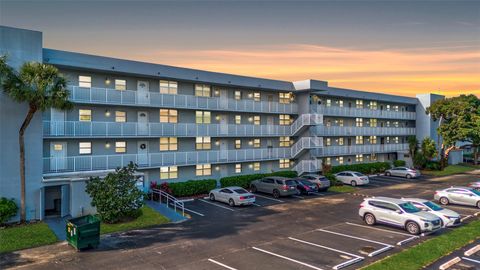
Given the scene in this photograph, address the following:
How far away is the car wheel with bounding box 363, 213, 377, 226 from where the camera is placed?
21.1 meters

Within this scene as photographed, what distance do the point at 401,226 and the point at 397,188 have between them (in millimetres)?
18171

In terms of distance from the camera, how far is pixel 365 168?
4662 cm

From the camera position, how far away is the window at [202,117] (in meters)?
33.8

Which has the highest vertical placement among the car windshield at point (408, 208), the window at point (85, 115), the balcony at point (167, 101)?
the balcony at point (167, 101)

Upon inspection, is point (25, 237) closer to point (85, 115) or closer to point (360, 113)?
point (85, 115)

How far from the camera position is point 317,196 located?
31.5 metres

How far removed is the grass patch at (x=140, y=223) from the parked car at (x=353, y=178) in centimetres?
2306

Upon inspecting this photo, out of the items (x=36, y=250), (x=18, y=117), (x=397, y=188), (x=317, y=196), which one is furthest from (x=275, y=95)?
(x=36, y=250)

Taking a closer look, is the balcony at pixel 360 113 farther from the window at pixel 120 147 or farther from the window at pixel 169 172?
the window at pixel 120 147

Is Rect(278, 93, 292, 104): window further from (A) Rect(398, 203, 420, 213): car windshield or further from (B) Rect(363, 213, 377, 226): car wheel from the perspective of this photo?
(A) Rect(398, 203, 420, 213): car windshield

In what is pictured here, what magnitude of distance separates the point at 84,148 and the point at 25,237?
9816mm

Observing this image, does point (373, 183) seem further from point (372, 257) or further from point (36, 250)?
point (36, 250)

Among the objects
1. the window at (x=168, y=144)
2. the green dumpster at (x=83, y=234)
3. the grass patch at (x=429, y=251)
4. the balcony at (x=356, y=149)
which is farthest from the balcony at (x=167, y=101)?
the grass patch at (x=429, y=251)

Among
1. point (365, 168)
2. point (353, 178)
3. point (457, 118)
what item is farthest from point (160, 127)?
point (457, 118)
